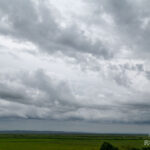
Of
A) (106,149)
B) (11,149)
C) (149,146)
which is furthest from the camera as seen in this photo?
(11,149)

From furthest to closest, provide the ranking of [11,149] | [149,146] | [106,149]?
[11,149], [149,146], [106,149]

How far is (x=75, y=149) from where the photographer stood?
102500 millimetres

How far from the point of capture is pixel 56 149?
102 m

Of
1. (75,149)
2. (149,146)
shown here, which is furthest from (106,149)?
(75,149)

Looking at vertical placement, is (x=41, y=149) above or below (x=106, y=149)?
below

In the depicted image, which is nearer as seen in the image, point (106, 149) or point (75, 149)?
point (106, 149)

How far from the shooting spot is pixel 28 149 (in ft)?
327

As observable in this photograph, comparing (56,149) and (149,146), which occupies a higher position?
(149,146)

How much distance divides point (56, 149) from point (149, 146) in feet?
173

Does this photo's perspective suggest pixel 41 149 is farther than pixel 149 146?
Yes

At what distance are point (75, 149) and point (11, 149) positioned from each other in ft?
94.0

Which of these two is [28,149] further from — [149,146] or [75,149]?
[149,146]

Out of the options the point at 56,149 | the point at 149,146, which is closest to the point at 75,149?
the point at 56,149

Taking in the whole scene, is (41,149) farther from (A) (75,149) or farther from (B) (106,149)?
(B) (106,149)
